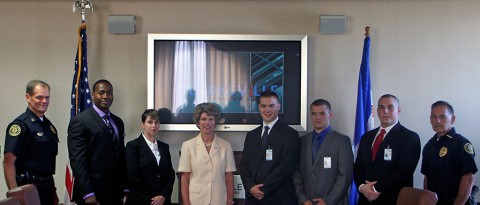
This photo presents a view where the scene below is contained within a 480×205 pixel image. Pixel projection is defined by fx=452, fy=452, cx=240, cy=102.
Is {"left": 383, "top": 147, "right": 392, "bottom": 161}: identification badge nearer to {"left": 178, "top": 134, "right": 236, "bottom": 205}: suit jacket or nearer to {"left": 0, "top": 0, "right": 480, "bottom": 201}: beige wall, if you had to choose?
{"left": 0, "top": 0, "right": 480, "bottom": 201}: beige wall

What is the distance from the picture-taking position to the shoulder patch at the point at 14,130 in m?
3.60

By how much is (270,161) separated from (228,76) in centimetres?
128

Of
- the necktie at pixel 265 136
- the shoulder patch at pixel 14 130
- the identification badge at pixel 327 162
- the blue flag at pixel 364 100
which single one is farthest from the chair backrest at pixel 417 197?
the shoulder patch at pixel 14 130

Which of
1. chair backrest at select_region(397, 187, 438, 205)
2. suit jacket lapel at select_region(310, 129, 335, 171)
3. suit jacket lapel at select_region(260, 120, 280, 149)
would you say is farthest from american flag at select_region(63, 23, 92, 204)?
chair backrest at select_region(397, 187, 438, 205)

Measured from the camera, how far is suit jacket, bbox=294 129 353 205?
375cm

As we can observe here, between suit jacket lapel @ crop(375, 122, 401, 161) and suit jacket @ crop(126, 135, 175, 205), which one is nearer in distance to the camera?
suit jacket lapel @ crop(375, 122, 401, 161)

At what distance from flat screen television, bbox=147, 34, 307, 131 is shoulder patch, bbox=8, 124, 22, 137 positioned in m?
1.37

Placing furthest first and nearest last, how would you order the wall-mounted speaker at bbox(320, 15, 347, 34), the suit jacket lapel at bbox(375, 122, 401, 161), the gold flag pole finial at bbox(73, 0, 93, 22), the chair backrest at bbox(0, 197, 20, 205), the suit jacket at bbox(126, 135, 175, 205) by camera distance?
1. the wall-mounted speaker at bbox(320, 15, 347, 34)
2. the gold flag pole finial at bbox(73, 0, 93, 22)
3. the suit jacket at bbox(126, 135, 175, 205)
4. the suit jacket lapel at bbox(375, 122, 401, 161)
5. the chair backrest at bbox(0, 197, 20, 205)

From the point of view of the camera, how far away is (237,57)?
15.5 ft

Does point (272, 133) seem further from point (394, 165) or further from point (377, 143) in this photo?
point (394, 165)

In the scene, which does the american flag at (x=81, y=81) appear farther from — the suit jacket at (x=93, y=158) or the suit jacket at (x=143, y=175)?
the suit jacket at (x=143, y=175)

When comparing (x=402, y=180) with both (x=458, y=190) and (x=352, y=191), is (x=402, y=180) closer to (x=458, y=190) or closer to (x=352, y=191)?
(x=458, y=190)

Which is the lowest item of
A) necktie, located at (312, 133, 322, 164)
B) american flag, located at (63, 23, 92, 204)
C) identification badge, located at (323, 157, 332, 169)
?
identification badge, located at (323, 157, 332, 169)

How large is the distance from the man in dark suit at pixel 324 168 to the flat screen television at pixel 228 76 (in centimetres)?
80
